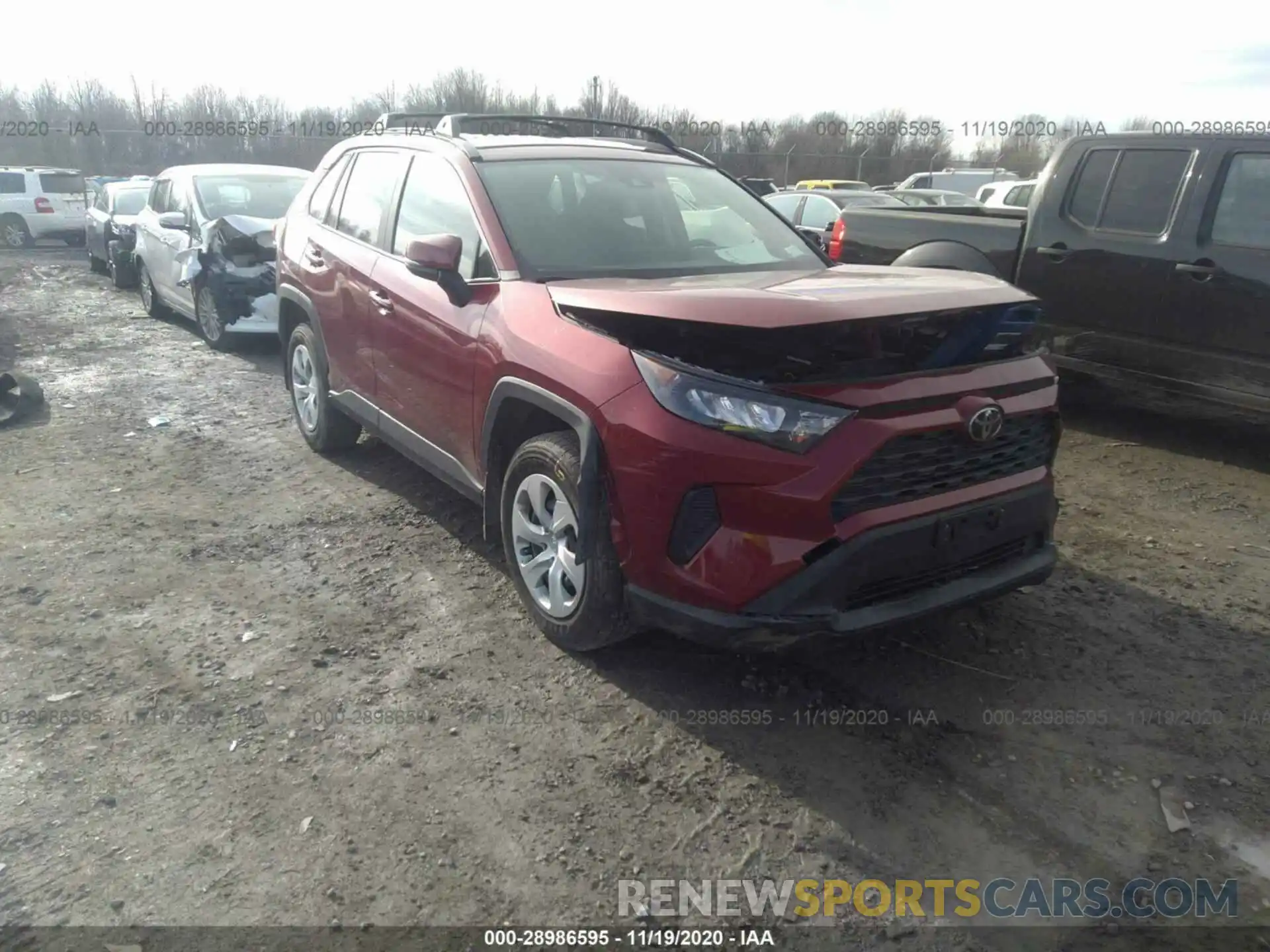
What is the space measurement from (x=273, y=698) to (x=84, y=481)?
9.70 ft

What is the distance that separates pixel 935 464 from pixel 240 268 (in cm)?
733

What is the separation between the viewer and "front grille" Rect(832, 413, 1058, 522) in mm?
2789

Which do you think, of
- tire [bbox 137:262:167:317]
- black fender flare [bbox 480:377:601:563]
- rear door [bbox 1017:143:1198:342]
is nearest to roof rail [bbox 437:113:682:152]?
black fender flare [bbox 480:377:601:563]

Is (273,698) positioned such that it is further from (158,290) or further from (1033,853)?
(158,290)

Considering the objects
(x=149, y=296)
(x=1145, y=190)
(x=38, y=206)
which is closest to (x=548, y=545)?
(x=1145, y=190)

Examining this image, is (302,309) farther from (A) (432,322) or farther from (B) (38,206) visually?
(B) (38,206)

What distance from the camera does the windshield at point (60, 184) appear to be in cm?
2145

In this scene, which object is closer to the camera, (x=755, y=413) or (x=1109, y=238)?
(x=755, y=413)

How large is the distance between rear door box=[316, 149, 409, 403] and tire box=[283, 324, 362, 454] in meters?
0.22

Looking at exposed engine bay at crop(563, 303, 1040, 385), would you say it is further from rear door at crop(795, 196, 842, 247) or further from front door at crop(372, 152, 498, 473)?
rear door at crop(795, 196, 842, 247)

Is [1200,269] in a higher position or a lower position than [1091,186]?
lower

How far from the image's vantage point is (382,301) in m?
4.43

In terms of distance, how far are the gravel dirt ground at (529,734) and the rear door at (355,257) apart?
798 mm

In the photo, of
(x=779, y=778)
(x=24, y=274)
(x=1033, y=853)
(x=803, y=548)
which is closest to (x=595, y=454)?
(x=803, y=548)
